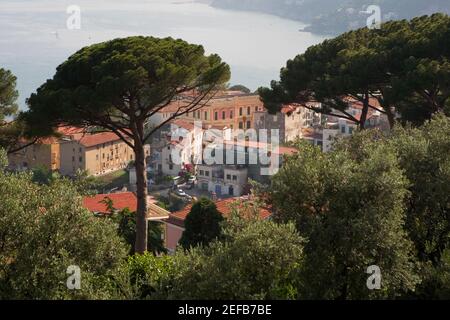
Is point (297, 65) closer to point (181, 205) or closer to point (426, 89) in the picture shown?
point (426, 89)

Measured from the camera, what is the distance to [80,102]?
873cm

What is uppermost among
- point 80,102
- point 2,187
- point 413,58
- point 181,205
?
A: point 413,58

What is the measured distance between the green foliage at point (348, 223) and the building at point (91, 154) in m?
27.8

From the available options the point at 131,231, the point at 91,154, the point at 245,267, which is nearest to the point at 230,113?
the point at 91,154

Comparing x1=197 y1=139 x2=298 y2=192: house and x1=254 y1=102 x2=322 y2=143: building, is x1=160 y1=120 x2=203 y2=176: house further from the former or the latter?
x1=254 y1=102 x2=322 y2=143: building

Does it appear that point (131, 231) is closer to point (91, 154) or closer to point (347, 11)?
point (91, 154)

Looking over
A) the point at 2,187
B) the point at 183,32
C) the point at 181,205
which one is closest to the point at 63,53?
the point at 183,32

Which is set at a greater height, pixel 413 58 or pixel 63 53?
pixel 63 53

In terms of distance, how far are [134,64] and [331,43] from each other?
5188 millimetres

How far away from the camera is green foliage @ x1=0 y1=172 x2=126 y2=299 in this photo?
4.85 meters

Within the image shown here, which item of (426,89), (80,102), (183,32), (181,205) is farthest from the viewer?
(183,32)

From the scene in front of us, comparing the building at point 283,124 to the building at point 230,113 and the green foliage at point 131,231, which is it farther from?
the green foliage at point 131,231

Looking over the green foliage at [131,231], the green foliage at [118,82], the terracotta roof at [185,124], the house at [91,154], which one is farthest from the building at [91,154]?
the green foliage at [118,82]

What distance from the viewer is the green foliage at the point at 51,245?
4.85 meters
